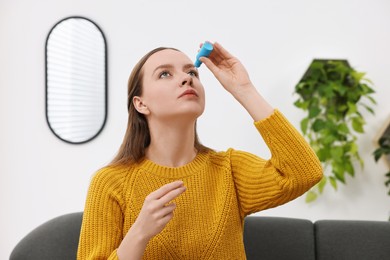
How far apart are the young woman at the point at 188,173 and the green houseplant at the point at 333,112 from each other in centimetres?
128

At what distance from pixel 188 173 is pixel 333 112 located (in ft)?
4.95

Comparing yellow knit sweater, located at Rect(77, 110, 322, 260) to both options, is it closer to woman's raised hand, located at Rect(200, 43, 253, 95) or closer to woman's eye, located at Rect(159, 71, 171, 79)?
woman's raised hand, located at Rect(200, 43, 253, 95)

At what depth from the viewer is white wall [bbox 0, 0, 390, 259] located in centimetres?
277

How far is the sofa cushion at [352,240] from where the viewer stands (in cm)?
165

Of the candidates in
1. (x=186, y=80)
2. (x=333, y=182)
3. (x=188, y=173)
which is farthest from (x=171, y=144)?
(x=333, y=182)

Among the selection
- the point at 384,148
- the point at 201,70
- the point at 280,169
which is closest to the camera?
the point at 280,169

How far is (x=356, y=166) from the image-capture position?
275cm

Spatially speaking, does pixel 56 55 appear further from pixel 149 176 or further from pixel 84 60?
pixel 149 176

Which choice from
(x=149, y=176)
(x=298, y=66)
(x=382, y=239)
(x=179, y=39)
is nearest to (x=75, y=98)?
(x=179, y=39)

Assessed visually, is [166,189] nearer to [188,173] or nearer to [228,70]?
[188,173]

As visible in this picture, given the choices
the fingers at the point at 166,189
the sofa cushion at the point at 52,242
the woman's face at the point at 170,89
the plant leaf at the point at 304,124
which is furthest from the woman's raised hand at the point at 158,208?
the plant leaf at the point at 304,124

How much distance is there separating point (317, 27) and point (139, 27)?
1088 millimetres

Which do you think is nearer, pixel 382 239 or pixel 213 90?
pixel 382 239

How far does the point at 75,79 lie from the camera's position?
2869 millimetres
